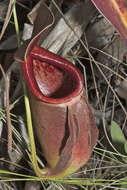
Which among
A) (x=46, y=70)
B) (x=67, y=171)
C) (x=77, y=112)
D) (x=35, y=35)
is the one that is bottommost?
(x=67, y=171)

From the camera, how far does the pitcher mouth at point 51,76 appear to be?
32.5 inches

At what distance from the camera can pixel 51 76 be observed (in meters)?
1.00

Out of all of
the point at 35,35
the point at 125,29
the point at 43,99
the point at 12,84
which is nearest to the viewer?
the point at 125,29

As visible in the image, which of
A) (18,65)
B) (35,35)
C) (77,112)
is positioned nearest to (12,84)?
(18,65)

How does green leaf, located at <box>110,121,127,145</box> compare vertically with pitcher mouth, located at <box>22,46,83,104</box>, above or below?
below

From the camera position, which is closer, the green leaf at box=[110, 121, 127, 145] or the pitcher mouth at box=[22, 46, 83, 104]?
the pitcher mouth at box=[22, 46, 83, 104]

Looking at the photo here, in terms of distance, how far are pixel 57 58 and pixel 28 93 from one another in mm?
151

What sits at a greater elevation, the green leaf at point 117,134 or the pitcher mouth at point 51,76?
the pitcher mouth at point 51,76

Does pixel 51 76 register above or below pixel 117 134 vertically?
above

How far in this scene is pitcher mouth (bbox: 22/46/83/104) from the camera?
32.5 inches

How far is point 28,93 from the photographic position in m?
0.89

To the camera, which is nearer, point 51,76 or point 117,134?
point 51,76

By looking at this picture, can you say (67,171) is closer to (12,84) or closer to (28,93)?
(28,93)

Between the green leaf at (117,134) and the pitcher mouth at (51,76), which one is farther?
the green leaf at (117,134)
